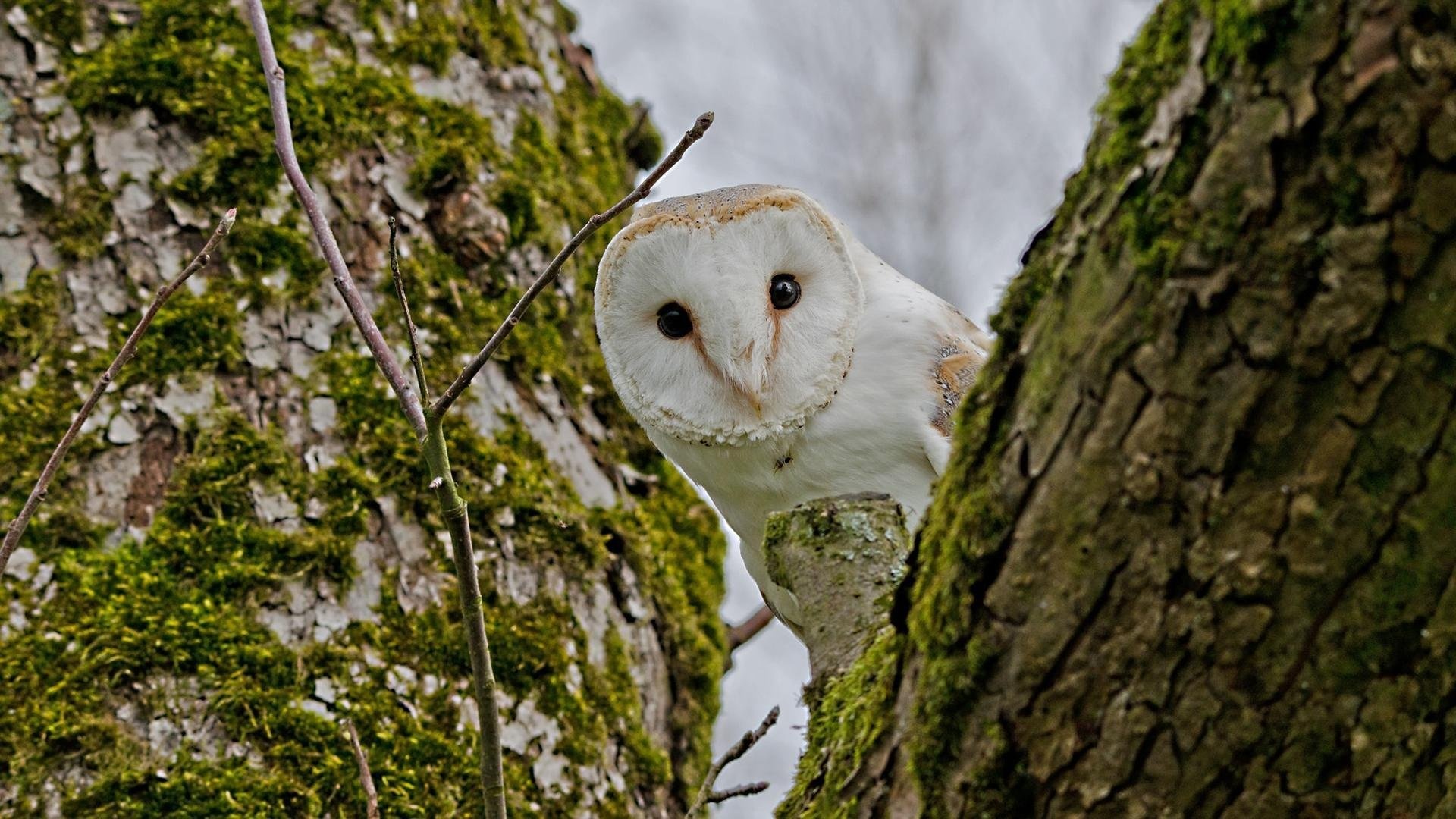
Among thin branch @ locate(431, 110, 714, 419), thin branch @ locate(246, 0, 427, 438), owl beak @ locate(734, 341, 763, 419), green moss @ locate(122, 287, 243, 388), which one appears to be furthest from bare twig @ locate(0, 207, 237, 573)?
owl beak @ locate(734, 341, 763, 419)

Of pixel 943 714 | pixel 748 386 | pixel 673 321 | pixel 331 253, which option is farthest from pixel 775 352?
pixel 943 714

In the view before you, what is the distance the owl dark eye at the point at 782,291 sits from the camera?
2.50 meters

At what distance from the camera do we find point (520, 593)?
2547 millimetres

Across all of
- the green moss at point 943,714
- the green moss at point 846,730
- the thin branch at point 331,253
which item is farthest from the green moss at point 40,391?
the green moss at point 943,714

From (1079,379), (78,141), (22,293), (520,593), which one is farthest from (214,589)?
(1079,379)

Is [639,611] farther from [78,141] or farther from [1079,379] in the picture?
[1079,379]

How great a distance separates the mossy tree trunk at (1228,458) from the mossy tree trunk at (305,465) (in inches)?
57.1

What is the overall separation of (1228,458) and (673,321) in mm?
1682

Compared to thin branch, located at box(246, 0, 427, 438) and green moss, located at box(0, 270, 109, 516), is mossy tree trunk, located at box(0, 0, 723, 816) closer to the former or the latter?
green moss, located at box(0, 270, 109, 516)

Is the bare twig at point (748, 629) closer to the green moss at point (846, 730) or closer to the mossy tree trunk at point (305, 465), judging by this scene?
the mossy tree trunk at point (305, 465)

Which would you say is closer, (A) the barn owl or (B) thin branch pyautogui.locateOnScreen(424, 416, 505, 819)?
(B) thin branch pyautogui.locateOnScreen(424, 416, 505, 819)

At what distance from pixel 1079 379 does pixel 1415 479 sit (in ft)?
0.84

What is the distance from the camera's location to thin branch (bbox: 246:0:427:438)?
1450 millimetres

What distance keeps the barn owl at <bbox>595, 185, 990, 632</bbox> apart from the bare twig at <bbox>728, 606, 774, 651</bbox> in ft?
2.63
